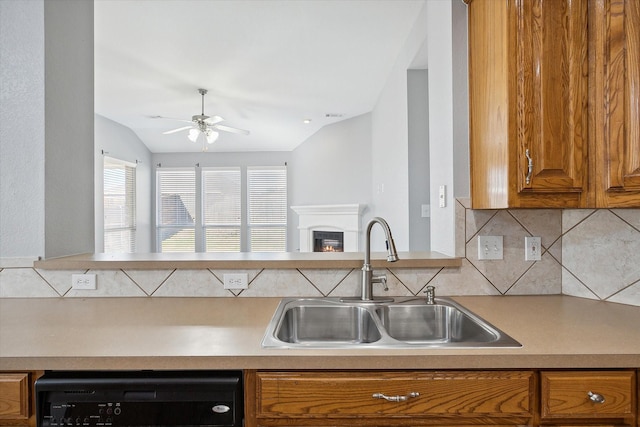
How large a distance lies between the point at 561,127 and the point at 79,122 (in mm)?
2132

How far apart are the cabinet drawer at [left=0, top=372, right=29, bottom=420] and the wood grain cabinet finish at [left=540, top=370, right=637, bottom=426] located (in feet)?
4.63

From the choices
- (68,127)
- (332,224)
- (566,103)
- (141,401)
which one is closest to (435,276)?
(566,103)

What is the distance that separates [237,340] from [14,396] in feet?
1.99

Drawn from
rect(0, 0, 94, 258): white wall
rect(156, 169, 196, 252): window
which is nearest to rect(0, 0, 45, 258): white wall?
rect(0, 0, 94, 258): white wall

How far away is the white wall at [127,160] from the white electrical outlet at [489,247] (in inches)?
202

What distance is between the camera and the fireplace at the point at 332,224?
16.7ft

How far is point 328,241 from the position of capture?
234 inches

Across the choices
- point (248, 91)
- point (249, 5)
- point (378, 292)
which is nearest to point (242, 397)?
point (378, 292)

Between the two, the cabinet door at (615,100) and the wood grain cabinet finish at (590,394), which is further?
the cabinet door at (615,100)

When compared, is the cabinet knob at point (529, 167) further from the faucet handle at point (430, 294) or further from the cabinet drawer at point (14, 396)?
the cabinet drawer at point (14, 396)

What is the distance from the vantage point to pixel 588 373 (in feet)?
3.39

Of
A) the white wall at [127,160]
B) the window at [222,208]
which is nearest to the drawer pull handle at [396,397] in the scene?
the white wall at [127,160]

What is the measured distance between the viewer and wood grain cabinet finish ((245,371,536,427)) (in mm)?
1037

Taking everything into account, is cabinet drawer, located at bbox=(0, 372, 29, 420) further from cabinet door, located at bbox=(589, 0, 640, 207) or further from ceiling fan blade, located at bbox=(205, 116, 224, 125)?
ceiling fan blade, located at bbox=(205, 116, 224, 125)
